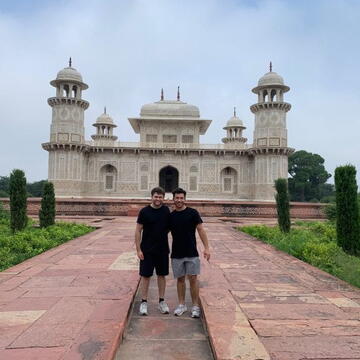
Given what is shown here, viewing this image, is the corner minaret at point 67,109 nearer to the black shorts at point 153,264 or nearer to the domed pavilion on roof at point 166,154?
the domed pavilion on roof at point 166,154

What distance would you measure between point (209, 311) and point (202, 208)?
13904 mm

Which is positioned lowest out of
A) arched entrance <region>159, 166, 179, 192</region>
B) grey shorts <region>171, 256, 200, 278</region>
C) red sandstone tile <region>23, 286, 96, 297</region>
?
red sandstone tile <region>23, 286, 96, 297</region>

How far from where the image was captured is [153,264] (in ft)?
11.3

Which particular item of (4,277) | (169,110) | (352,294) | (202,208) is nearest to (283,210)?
(352,294)

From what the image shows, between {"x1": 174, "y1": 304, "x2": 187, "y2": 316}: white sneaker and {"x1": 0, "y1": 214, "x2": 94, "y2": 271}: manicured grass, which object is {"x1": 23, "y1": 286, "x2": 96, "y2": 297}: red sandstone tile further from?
{"x1": 0, "y1": 214, "x2": 94, "y2": 271}: manicured grass

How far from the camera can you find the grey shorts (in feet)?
11.2

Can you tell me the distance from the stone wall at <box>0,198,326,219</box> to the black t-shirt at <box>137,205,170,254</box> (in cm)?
1355

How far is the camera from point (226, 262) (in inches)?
221

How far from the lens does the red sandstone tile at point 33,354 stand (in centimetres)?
225

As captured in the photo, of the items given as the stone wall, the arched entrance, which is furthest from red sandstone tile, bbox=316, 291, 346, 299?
the arched entrance

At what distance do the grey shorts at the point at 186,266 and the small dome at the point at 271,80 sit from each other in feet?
83.3

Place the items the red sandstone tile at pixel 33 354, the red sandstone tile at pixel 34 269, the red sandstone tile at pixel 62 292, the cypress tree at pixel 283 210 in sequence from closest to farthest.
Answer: the red sandstone tile at pixel 33 354 → the red sandstone tile at pixel 62 292 → the red sandstone tile at pixel 34 269 → the cypress tree at pixel 283 210

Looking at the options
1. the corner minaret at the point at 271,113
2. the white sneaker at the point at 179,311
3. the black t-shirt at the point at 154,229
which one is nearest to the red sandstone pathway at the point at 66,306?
the white sneaker at the point at 179,311

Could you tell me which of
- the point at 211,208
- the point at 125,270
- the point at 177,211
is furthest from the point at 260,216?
the point at 177,211
